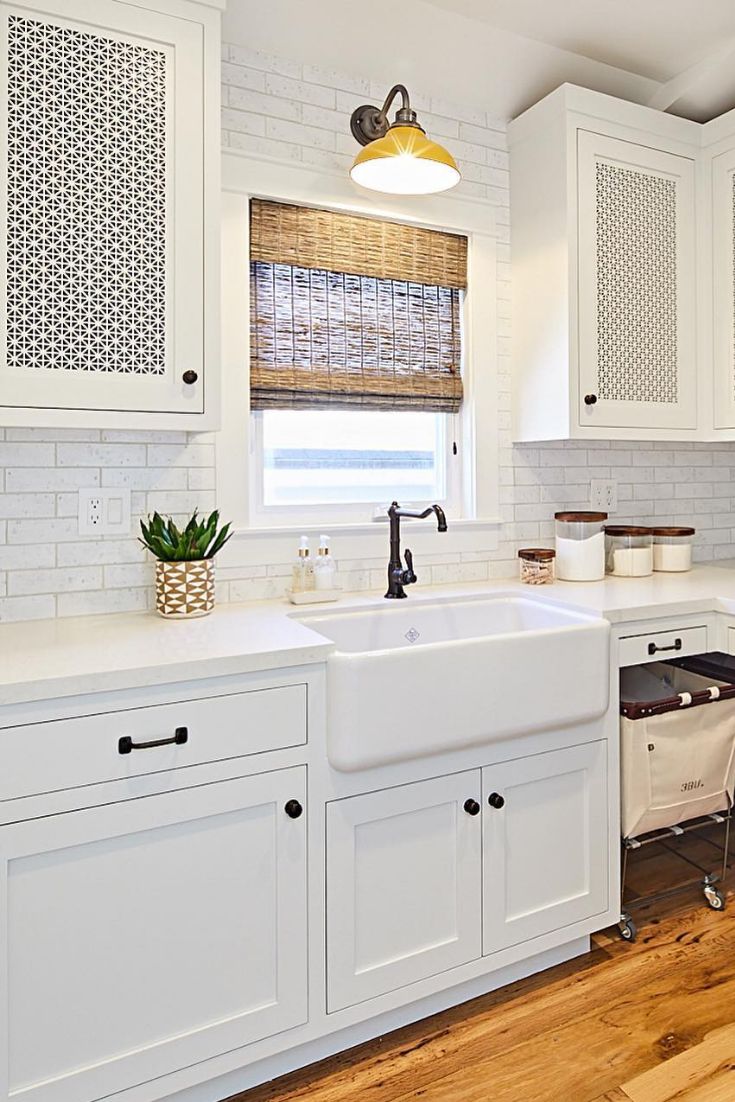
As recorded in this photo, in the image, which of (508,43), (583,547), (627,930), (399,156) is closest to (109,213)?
(399,156)

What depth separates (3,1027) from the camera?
128cm

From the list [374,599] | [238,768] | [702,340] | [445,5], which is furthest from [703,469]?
[238,768]

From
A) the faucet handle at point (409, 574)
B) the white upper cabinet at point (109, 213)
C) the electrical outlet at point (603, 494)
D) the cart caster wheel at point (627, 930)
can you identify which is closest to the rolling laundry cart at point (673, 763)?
the cart caster wheel at point (627, 930)

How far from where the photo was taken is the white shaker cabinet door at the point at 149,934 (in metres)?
1.30

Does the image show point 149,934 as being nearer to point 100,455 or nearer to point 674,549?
point 100,455

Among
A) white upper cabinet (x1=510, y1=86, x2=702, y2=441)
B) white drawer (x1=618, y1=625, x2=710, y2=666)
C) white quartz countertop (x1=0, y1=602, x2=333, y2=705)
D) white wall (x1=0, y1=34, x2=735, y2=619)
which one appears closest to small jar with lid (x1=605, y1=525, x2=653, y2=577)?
white wall (x1=0, y1=34, x2=735, y2=619)

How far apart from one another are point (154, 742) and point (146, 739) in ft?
0.05

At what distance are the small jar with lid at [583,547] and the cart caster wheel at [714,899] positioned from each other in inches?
38.3

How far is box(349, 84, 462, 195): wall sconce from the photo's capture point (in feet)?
5.74

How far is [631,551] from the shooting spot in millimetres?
2492

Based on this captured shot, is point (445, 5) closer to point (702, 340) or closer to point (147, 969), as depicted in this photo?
point (702, 340)

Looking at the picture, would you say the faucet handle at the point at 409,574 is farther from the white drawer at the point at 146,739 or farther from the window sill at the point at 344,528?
the white drawer at the point at 146,739

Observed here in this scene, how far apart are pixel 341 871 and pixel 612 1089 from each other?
0.72 metres

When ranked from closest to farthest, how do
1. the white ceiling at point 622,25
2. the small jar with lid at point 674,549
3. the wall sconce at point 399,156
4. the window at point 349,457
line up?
the wall sconce at point 399,156, the white ceiling at point 622,25, the window at point 349,457, the small jar with lid at point 674,549
